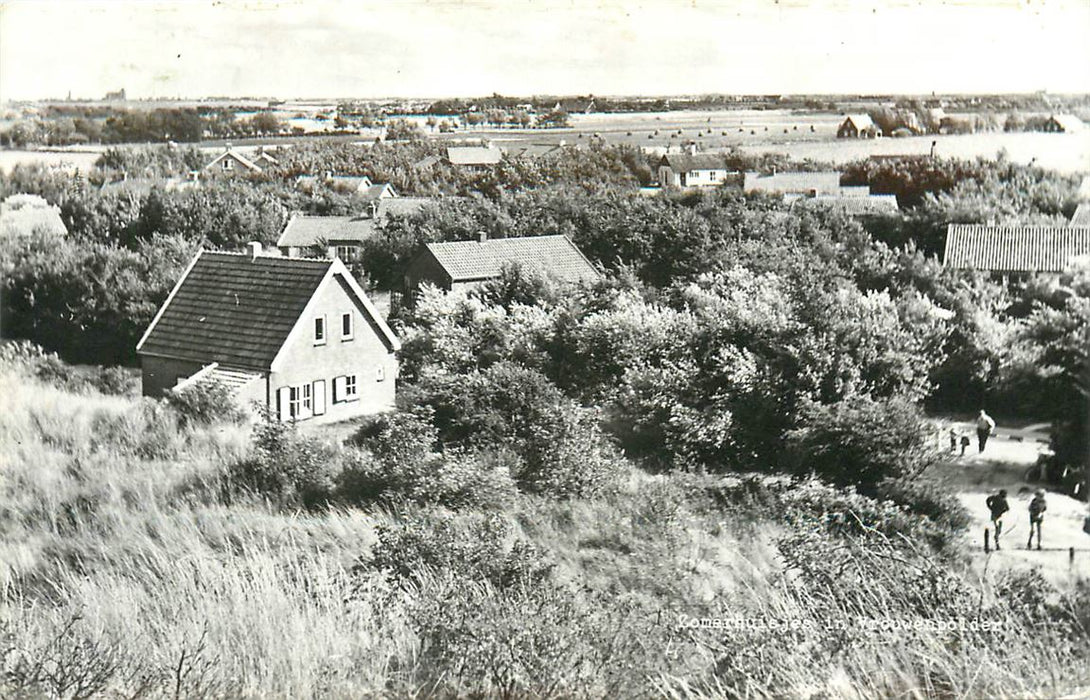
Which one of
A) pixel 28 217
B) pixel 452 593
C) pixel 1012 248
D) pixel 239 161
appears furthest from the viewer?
pixel 239 161

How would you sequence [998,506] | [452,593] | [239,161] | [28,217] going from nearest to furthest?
1. [452,593]
2. [998,506]
3. [28,217]
4. [239,161]

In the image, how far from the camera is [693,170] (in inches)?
143

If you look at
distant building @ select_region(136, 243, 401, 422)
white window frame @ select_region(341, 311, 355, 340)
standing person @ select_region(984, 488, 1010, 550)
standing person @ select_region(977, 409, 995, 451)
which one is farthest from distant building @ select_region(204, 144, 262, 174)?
standing person @ select_region(984, 488, 1010, 550)

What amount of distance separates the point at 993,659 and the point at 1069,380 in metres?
0.99

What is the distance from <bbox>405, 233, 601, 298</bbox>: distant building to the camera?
3504mm

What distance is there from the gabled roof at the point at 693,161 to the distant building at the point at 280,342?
46.7 inches

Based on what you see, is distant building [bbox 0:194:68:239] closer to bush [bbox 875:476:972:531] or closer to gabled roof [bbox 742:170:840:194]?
gabled roof [bbox 742:170:840:194]

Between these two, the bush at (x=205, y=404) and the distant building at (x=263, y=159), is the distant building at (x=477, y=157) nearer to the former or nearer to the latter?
the distant building at (x=263, y=159)

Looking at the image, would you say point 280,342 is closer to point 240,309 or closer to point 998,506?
point 240,309

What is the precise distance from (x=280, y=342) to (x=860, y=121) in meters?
2.20

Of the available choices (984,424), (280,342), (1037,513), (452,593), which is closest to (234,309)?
(280,342)

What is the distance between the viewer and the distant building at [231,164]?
3668 millimetres

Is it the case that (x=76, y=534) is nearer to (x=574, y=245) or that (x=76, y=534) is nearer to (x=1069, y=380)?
(x=574, y=245)

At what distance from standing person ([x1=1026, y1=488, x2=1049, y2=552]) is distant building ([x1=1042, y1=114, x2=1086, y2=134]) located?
4.16 ft
